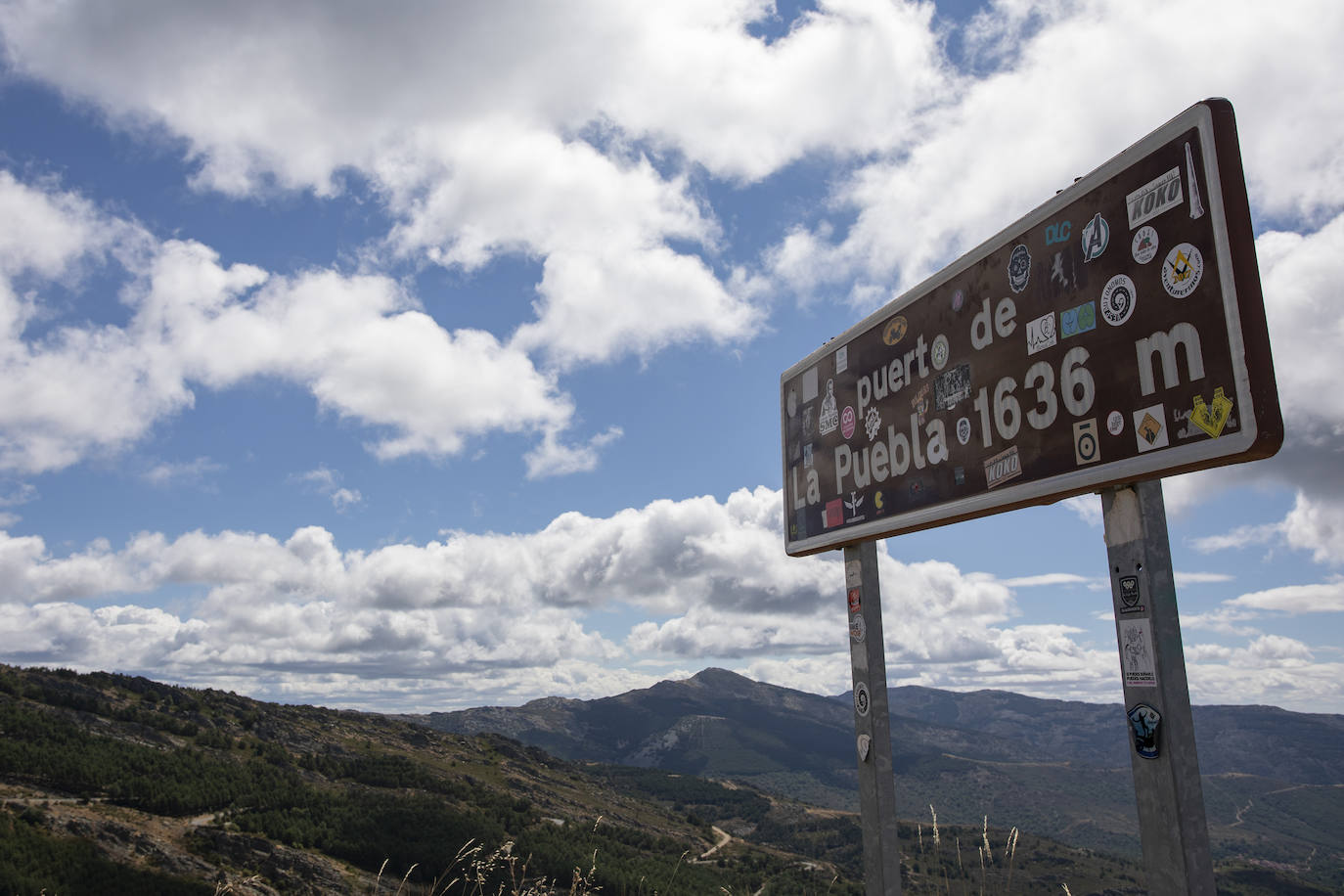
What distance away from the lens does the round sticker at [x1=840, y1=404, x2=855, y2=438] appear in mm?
9031

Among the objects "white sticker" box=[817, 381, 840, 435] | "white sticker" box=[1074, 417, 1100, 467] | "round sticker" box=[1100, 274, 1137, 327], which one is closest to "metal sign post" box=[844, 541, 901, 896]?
"white sticker" box=[817, 381, 840, 435]

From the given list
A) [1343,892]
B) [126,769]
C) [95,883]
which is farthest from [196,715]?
[1343,892]

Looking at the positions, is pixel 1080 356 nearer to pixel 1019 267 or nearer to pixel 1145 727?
pixel 1019 267

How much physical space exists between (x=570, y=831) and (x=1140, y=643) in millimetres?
72080

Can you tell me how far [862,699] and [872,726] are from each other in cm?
32

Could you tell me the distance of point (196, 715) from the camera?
80125 millimetres

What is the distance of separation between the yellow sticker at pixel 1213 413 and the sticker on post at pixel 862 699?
4.38 metres

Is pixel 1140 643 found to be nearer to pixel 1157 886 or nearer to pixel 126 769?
pixel 1157 886

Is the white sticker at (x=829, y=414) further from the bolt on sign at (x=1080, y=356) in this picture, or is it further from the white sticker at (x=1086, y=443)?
the white sticker at (x=1086, y=443)

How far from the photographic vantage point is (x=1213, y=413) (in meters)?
4.96

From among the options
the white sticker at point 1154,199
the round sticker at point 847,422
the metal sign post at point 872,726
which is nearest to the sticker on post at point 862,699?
the metal sign post at point 872,726

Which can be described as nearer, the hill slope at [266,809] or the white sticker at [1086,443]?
the white sticker at [1086,443]

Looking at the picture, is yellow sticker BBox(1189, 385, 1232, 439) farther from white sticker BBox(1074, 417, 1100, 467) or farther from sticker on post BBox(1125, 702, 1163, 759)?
sticker on post BBox(1125, 702, 1163, 759)

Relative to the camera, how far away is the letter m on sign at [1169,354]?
514 cm
